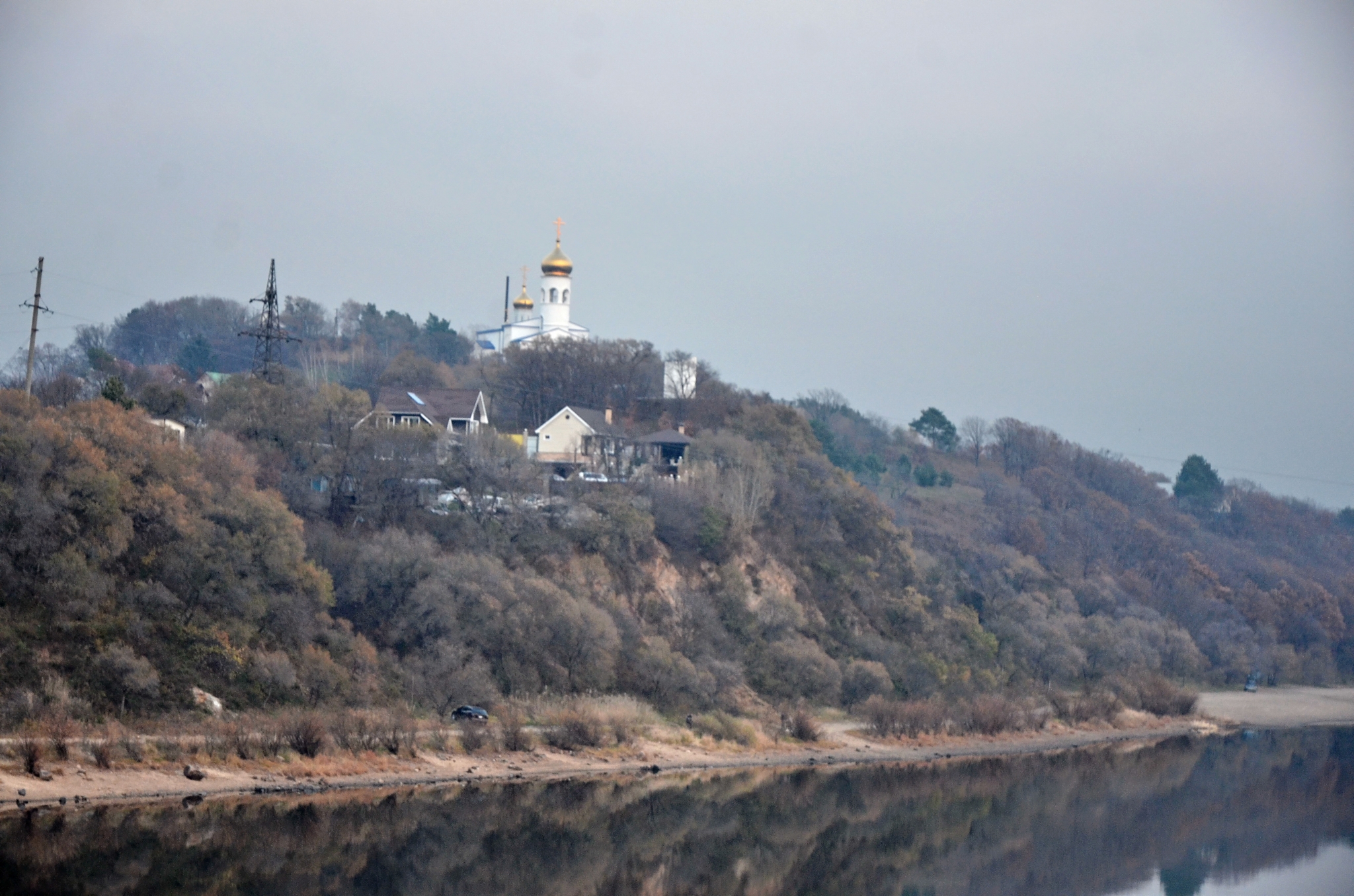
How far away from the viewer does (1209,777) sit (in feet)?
152

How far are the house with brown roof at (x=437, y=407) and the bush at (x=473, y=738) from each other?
69.5 ft

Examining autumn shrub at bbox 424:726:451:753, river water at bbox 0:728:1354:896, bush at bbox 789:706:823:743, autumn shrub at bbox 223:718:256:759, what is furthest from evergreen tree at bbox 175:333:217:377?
river water at bbox 0:728:1354:896

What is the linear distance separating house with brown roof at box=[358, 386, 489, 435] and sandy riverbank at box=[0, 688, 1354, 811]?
2038cm

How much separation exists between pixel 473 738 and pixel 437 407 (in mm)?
26622

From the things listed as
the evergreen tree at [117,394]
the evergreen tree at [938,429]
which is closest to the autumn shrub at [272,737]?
the evergreen tree at [117,394]

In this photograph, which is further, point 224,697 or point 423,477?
point 423,477

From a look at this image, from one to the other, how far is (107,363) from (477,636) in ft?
98.5

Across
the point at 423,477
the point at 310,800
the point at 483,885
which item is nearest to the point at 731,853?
the point at 483,885

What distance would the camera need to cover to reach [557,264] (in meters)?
81.2

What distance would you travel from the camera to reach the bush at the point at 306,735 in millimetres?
30625

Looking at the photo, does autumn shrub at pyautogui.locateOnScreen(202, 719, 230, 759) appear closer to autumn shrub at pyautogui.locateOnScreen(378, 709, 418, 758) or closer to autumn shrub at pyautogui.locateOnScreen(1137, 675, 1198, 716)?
autumn shrub at pyautogui.locateOnScreen(378, 709, 418, 758)

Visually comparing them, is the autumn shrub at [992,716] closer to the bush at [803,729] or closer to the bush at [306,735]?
the bush at [803,729]

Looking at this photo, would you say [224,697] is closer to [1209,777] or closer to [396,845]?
[396,845]

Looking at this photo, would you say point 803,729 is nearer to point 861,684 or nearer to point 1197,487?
point 861,684
